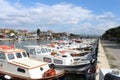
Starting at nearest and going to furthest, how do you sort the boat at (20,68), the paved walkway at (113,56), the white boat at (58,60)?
the boat at (20,68) → the white boat at (58,60) → the paved walkway at (113,56)

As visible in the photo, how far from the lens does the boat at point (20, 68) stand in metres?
18.3

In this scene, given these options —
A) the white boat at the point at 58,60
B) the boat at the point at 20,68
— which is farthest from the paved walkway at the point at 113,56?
the boat at the point at 20,68

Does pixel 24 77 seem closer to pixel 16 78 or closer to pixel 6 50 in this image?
pixel 16 78

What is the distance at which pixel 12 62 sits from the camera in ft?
62.2

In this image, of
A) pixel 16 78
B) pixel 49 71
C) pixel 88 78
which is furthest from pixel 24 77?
pixel 88 78

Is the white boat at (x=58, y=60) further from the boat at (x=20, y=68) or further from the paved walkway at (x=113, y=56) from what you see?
the boat at (x=20, y=68)

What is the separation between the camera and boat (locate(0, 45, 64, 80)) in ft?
59.9

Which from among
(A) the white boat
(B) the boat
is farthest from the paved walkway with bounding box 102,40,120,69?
(B) the boat

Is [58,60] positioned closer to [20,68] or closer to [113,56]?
[20,68]

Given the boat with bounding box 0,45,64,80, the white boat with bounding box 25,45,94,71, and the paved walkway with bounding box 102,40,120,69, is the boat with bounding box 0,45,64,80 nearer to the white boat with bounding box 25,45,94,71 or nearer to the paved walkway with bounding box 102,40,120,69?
the white boat with bounding box 25,45,94,71

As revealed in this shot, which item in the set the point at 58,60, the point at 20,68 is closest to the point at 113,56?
the point at 58,60

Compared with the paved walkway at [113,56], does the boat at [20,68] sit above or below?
above

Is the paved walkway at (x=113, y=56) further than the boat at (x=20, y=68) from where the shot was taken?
Yes

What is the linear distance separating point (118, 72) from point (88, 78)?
29.8 ft
